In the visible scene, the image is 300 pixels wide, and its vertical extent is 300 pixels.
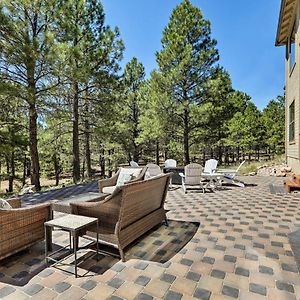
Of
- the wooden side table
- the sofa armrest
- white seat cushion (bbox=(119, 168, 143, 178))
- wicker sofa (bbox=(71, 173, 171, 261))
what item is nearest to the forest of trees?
the sofa armrest

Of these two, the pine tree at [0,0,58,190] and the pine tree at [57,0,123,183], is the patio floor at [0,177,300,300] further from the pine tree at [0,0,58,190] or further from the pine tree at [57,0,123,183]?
the pine tree at [57,0,123,183]

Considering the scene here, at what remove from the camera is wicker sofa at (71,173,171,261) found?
9.11ft

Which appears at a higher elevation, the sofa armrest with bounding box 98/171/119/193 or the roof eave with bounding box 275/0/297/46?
the roof eave with bounding box 275/0/297/46

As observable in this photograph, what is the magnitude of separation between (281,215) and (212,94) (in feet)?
34.3

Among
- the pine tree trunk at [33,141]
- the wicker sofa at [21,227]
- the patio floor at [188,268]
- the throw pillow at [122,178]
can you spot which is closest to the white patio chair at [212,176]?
the throw pillow at [122,178]

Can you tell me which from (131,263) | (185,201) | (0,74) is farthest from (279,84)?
(131,263)

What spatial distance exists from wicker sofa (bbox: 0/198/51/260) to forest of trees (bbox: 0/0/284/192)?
5.15m

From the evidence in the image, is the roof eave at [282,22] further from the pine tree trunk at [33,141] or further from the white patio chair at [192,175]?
the pine tree trunk at [33,141]

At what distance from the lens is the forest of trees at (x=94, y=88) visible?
25.0ft

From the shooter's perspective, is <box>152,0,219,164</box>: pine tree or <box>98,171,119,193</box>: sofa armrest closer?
<box>98,171,119,193</box>: sofa armrest

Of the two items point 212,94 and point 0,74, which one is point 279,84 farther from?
point 0,74

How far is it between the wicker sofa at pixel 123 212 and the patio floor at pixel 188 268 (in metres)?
0.22

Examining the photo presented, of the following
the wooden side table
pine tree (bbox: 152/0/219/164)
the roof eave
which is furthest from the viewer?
pine tree (bbox: 152/0/219/164)

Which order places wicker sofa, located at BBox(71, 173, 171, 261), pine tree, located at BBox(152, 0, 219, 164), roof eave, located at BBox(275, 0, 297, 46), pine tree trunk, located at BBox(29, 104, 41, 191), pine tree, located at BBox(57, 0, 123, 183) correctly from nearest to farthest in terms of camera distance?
wicker sofa, located at BBox(71, 173, 171, 261), roof eave, located at BBox(275, 0, 297, 46), pine tree trunk, located at BBox(29, 104, 41, 191), pine tree, located at BBox(57, 0, 123, 183), pine tree, located at BBox(152, 0, 219, 164)
